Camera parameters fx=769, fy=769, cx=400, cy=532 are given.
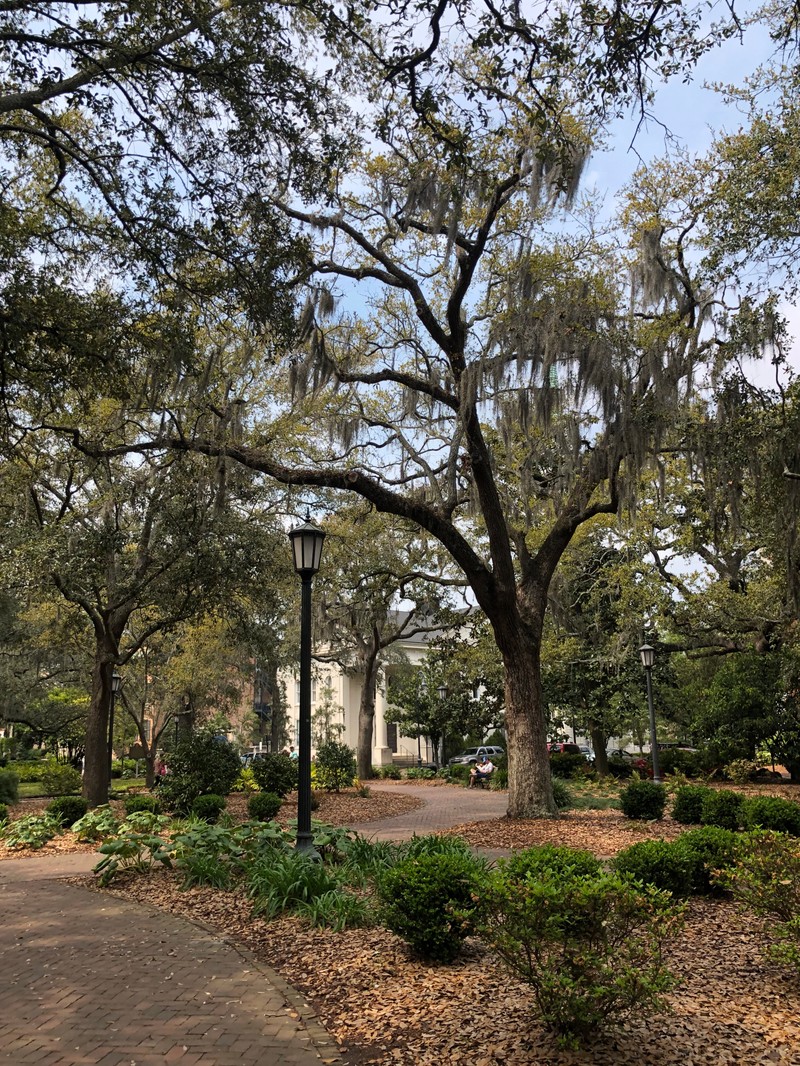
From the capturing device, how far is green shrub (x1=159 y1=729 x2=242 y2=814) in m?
15.0

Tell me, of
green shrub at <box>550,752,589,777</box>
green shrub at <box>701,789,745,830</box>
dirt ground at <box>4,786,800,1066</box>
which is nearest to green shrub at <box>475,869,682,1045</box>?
dirt ground at <box>4,786,800,1066</box>

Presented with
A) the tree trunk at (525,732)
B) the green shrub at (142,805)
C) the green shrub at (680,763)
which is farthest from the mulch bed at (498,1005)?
the green shrub at (680,763)

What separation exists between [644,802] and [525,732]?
257 centimetres

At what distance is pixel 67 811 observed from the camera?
14008mm

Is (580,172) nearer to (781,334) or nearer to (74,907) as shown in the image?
(781,334)

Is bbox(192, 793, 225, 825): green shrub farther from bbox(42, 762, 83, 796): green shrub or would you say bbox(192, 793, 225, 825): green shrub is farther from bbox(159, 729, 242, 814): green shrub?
bbox(42, 762, 83, 796): green shrub

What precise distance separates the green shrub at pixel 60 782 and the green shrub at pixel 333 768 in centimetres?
771

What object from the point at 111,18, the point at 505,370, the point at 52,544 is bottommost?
A: the point at 52,544

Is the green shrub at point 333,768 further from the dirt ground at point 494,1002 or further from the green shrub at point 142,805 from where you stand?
the dirt ground at point 494,1002

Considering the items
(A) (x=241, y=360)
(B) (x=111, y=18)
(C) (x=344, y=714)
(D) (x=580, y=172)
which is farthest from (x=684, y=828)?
(C) (x=344, y=714)

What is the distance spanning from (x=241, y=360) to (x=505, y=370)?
200 inches

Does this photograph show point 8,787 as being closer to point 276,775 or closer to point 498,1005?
point 276,775

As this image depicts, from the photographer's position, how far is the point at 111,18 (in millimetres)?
6344

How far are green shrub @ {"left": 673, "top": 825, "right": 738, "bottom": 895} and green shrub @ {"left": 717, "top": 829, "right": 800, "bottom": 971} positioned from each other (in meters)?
1.38
